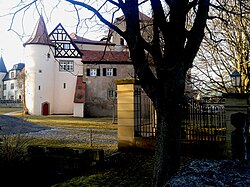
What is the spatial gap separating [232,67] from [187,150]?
7813mm

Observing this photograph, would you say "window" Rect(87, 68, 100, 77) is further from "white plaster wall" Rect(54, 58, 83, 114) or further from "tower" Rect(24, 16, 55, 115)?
"tower" Rect(24, 16, 55, 115)

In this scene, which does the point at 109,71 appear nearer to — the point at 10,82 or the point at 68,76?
the point at 68,76

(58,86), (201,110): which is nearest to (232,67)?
(201,110)

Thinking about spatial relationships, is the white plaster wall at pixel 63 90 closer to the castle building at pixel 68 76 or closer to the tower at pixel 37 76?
the castle building at pixel 68 76

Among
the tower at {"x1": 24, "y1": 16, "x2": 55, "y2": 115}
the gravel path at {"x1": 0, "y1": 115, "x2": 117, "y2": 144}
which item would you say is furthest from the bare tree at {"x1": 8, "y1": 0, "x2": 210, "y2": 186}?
the tower at {"x1": 24, "y1": 16, "x2": 55, "y2": 115}

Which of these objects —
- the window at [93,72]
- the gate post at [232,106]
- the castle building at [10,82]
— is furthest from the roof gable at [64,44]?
the gate post at [232,106]

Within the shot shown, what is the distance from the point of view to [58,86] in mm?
38875

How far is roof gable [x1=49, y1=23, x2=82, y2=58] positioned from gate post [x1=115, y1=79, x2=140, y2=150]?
1195 inches

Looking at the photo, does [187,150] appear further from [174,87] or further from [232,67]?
[232,67]

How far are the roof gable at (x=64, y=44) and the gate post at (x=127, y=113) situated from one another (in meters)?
30.3

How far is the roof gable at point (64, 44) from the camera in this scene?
1475 inches

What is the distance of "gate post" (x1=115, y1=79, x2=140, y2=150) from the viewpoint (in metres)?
8.30

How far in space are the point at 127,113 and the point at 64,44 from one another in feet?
103

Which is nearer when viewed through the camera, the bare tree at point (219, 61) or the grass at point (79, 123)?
the bare tree at point (219, 61)
